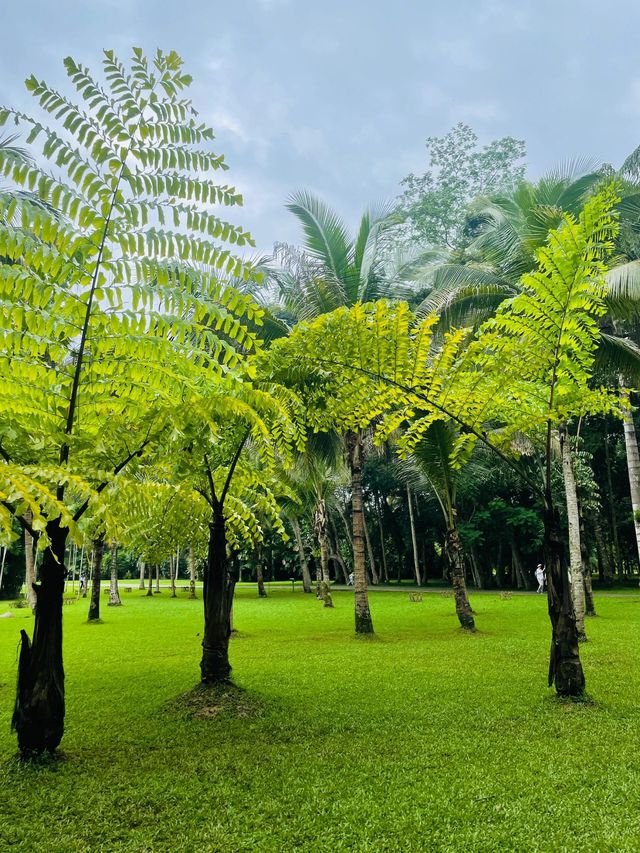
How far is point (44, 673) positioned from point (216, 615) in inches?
86.8

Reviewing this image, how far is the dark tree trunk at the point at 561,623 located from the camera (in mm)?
5602

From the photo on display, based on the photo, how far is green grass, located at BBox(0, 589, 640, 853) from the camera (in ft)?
10.2

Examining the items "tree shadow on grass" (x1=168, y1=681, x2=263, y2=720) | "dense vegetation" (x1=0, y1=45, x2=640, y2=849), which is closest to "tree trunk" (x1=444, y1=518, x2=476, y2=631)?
"dense vegetation" (x1=0, y1=45, x2=640, y2=849)

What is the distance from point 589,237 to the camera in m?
5.41

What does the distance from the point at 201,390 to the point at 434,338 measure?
906 centimetres

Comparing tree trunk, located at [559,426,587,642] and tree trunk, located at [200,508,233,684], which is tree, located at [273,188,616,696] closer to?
tree trunk, located at [200,508,233,684]

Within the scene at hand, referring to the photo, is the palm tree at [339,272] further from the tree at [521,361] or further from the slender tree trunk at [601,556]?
the slender tree trunk at [601,556]

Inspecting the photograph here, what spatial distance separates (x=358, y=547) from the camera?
452 inches

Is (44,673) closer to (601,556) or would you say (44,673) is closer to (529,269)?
(529,269)

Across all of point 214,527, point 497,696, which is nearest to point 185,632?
point 214,527

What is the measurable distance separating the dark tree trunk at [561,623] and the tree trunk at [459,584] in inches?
221

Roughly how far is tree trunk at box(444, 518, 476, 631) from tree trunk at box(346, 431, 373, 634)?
6.10 ft

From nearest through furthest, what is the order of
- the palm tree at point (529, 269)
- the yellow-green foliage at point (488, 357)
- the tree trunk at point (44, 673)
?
1. the tree trunk at point (44, 673)
2. the yellow-green foliage at point (488, 357)
3. the palm tree at point (529, 269)

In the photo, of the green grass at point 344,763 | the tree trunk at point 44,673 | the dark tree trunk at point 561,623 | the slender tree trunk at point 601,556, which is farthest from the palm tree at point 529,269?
the slender tree trunk at point 601,556
